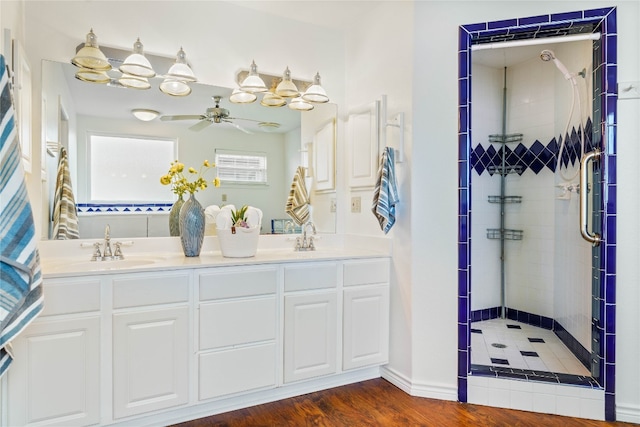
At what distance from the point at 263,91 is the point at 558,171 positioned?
2.40 meters

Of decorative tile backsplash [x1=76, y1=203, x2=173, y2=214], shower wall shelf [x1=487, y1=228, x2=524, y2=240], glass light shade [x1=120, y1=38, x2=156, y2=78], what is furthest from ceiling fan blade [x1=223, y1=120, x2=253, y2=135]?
shower wall shelf [x1=487, y1=228, x2=524, y2=240]

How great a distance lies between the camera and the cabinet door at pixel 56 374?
1.67 metres

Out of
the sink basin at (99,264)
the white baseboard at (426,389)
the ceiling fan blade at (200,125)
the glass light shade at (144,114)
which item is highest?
the glass light shade at (144,114)

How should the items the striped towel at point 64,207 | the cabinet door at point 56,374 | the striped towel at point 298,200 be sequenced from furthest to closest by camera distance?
1. the striped towel at point 298,200
2. the striped towel at point 64,207
3. the cabinet door at point 56,374

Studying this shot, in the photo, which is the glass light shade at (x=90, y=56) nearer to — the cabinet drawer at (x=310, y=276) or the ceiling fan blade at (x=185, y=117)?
the ceiling fan blade at (x=185, y=117)

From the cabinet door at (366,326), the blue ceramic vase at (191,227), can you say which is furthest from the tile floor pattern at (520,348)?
the blue ceramic vase at (191,227)

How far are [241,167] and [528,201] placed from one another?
8.13 ft

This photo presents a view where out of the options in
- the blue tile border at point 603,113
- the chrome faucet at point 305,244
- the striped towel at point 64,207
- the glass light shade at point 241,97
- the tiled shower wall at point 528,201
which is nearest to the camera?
the blue tile border at point 603,113

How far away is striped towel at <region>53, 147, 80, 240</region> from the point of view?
221 centimetres

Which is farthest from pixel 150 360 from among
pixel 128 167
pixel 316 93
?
pixel 316 93

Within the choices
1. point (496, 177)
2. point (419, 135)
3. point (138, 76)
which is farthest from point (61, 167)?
point (496, 177)

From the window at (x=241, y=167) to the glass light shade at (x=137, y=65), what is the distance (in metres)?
→ 0.63

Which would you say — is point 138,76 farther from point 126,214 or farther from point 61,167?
point 126,214

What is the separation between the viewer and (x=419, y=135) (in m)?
2.39
